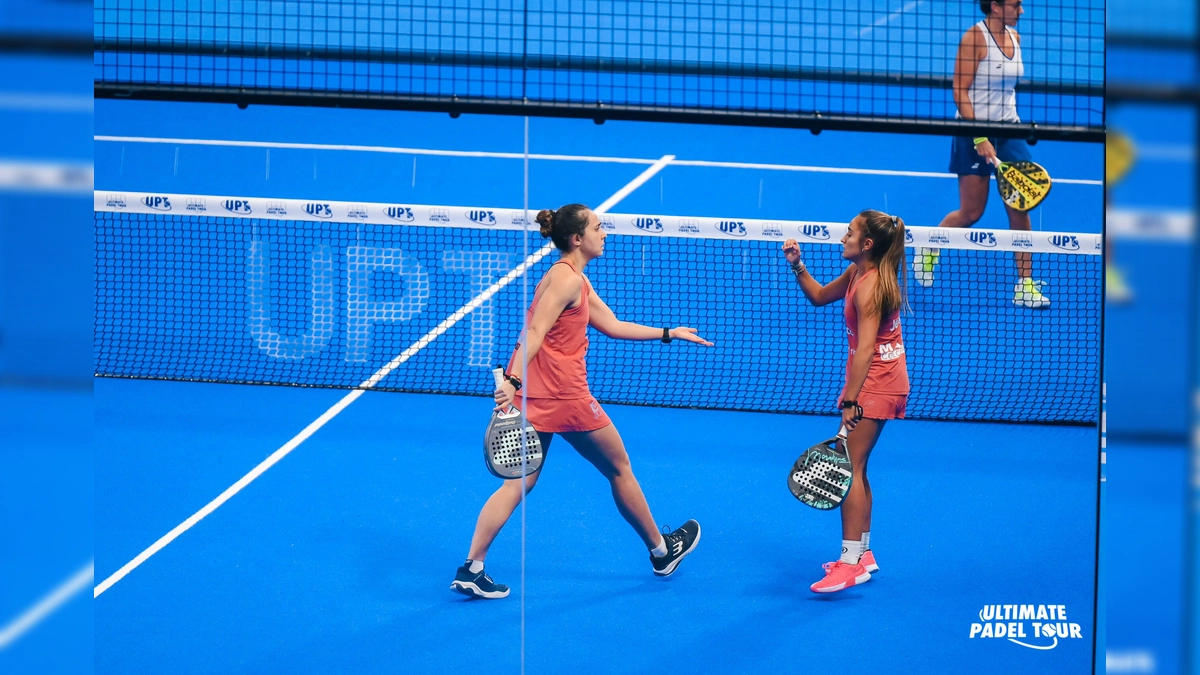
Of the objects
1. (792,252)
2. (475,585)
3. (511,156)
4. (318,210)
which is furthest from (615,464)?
(511,156)

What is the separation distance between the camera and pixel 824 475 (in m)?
6.01

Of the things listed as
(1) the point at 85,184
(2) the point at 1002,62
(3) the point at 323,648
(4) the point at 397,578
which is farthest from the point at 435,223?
(1) the point at 85,184

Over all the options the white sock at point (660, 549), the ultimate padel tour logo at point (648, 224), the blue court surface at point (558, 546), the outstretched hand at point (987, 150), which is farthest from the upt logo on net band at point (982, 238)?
the white sock at point (660, 549)

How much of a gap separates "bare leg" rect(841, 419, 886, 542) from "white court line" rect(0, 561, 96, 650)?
492cm

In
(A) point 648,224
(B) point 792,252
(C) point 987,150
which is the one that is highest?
(C) point 987,150

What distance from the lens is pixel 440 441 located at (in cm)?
809

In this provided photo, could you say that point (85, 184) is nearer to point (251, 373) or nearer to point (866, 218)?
point (866, 218)

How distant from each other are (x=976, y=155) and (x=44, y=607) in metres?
8.58

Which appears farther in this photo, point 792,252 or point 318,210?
point 318,210

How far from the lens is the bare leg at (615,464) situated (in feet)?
20.3

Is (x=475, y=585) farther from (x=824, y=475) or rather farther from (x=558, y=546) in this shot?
(x=824, y=475)

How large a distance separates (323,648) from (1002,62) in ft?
19.2

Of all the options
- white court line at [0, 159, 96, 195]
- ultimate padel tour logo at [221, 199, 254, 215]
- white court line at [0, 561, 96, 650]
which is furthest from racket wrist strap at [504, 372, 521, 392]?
white court line at [0, 159, 96, 195]

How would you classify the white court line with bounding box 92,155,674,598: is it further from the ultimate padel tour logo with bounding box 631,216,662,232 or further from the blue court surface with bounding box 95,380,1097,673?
the ultimate padel tour logo with bounding box 631,216,662,232
